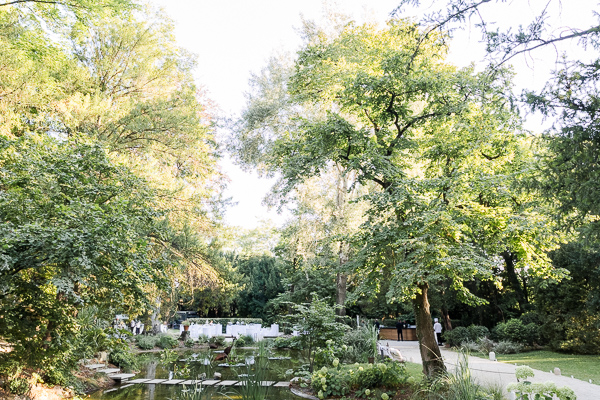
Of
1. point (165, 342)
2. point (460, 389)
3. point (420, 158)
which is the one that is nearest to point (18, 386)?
point (460, 389)

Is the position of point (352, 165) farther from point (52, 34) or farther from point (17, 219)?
point (52, 34)

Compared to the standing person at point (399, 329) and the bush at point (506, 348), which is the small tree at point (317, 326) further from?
the standing person at point (399, 329)

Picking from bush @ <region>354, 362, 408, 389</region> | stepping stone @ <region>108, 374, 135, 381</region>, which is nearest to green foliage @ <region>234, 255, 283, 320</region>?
A: stepping stone @ <region>108, 374, 135, 381</region>

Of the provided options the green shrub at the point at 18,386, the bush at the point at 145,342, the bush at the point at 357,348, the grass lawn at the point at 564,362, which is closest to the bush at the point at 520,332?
the grass lawn at the point at 564,362

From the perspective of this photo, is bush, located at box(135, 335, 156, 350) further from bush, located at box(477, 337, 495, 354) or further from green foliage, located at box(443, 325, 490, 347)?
bush, located at box(477, 337, 495, 354)

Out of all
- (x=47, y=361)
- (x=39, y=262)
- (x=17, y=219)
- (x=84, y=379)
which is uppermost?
(x=17, y=219)

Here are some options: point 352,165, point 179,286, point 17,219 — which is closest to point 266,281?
point 179,286

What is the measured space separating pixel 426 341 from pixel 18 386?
7397 millimetres

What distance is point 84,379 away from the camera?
8.87 metres

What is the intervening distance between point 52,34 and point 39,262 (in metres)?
8.64

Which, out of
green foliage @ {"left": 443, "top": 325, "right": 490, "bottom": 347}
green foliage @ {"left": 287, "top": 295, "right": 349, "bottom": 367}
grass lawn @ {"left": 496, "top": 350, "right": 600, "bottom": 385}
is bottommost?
grass lawn @ {"left": 496, "top": 350, "right": 600, "bottom": 385}

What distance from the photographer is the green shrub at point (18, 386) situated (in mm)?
6254

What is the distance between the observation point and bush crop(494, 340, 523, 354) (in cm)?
1572

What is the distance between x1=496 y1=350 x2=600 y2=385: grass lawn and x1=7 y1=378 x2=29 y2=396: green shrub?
11227mm
